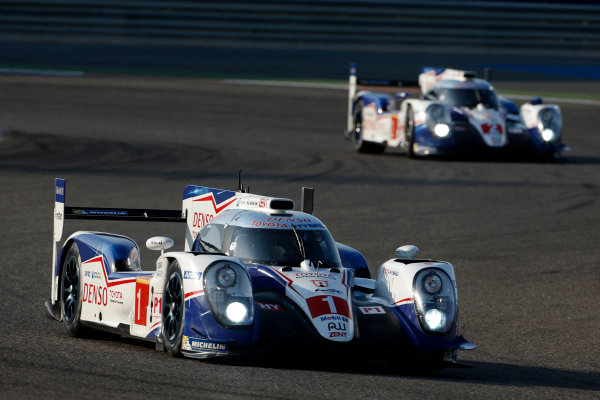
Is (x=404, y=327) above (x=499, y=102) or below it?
below

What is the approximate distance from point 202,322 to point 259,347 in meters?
0.41

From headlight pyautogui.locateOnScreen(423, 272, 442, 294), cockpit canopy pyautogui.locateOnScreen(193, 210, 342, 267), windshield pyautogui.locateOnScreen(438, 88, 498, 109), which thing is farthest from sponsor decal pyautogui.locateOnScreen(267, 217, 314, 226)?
windshield pyautogui.locateOnScreen(438, 88, 498, 109)

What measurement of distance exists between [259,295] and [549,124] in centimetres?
1594

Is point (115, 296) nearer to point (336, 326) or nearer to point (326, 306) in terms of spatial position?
point (326, 306)

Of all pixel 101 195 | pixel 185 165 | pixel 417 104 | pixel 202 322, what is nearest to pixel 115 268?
pixel 202 322

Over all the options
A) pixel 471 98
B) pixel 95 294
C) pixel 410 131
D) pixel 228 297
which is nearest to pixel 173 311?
pixel 228 297

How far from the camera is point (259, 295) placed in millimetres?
8492

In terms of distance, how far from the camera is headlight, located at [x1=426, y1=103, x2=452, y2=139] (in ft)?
75.2

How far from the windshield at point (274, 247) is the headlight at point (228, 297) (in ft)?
2.24

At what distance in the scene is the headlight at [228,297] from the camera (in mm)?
8148

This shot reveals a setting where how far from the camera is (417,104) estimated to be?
2316cm

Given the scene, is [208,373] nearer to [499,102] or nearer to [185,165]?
[185,165]

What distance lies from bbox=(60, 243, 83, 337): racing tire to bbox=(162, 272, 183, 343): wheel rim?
127 centimetres

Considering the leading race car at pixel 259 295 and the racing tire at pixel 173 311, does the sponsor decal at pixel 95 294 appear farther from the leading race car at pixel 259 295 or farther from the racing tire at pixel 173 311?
the racing tire at pixel 173 311
